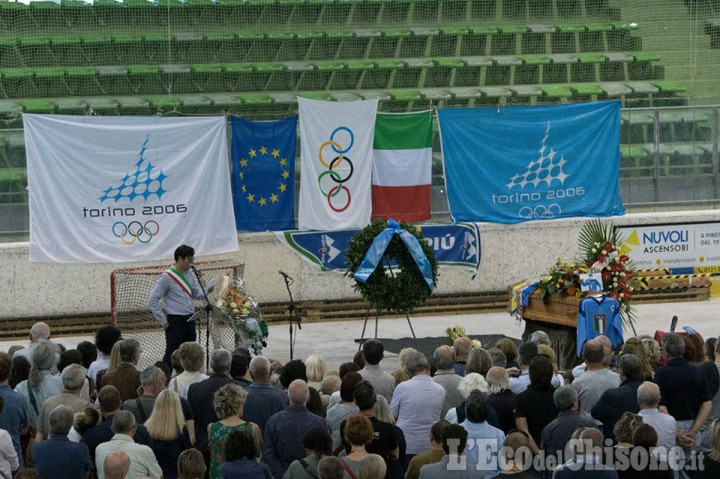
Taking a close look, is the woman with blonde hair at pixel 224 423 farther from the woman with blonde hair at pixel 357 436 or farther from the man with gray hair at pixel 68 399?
the man with gray hair at pixel 68 399

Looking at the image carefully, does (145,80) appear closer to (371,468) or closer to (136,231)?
(136,231)

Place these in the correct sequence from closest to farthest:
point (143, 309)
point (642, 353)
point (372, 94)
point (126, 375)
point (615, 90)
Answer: point (126, 375)
point (642, 353)
point (143, 309)
point (372, 94)
point (615, 90)

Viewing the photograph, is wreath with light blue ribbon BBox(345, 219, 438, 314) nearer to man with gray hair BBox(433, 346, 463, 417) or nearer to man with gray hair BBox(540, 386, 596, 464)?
man with gray hair BBox(433, 346, 463, 417)

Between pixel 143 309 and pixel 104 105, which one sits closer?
pixel 143 309

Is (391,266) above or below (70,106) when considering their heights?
below

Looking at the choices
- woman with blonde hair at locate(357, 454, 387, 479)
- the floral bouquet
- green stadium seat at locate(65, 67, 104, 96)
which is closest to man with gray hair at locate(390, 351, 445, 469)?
woman with blonde hair at locate(357, 454, 387, 479)

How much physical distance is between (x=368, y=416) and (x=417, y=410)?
84 centimetres

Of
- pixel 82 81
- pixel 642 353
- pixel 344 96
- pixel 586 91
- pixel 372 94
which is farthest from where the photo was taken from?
pixel 586 91

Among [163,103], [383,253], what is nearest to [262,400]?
[383,253]

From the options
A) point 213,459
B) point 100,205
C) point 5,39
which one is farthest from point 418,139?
point 213,459

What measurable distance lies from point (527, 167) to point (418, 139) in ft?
5.35

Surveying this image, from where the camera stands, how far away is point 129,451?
7023 millimetres

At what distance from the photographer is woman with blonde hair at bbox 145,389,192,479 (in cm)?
Result: 769

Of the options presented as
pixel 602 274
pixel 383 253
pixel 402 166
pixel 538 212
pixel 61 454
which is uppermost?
pixel 402 166
